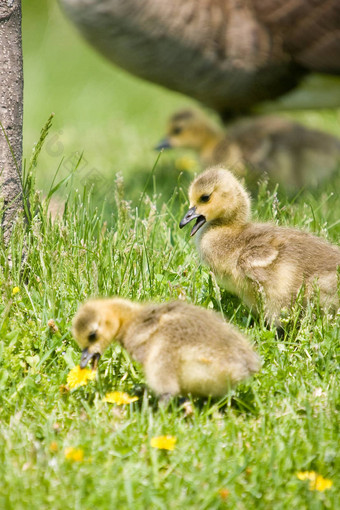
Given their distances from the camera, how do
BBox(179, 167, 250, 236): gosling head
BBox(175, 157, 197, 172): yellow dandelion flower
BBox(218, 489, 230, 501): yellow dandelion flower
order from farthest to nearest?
BBox(175, 157, 197, 172): yellow dandelion flower
BBox(179, 167, 250, 236): gosling head
BBox(218, 489, 230, 501): yellow dandelion flower

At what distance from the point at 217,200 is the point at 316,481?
1.35m

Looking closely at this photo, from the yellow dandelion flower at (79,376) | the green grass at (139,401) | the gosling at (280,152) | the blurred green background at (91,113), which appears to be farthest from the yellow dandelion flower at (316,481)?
the gosling at (280,152)

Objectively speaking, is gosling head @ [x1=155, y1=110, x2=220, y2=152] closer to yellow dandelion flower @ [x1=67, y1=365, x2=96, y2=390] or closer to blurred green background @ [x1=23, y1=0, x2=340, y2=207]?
blurred green background @ [x1=23, y1=0, x2=340, y2=207]

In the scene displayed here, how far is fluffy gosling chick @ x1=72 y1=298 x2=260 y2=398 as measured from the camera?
7.97 feet

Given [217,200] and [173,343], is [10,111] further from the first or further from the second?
[173,343]

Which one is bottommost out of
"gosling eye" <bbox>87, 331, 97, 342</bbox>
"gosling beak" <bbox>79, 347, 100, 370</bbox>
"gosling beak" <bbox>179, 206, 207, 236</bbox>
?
"gosling beak" <bbox>79, 347, 100, 370</bbox>

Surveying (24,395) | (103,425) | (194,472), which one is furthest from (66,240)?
(194,472)

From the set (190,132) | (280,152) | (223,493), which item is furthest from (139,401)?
(190,132)

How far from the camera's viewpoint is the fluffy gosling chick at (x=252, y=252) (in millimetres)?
2967

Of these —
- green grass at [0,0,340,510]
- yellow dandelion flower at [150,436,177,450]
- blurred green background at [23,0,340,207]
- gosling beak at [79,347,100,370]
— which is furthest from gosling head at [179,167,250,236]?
blurred green background at [23,0,340,207]

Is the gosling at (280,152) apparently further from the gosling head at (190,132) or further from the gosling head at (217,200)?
the gosling head at (217,200)

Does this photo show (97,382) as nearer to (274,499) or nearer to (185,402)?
(185,402)

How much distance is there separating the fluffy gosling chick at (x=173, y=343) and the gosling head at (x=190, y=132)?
3.25 m

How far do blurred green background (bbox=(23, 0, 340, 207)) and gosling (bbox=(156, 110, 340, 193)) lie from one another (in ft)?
1.64
